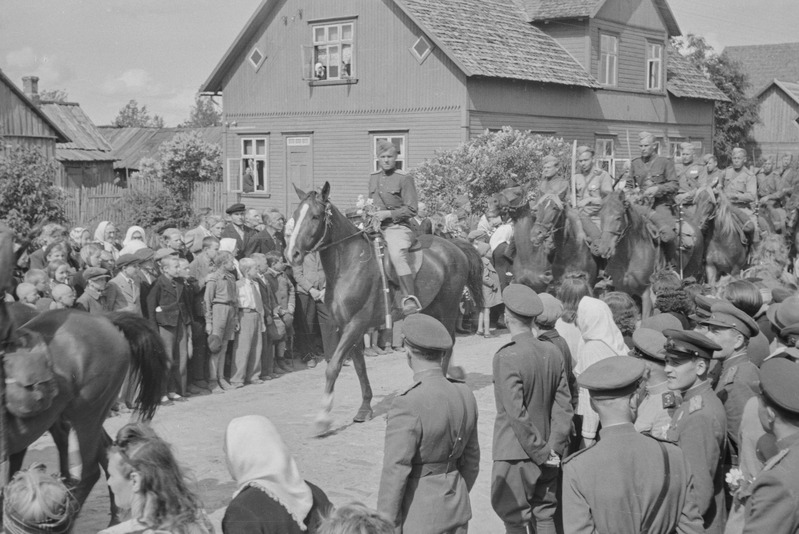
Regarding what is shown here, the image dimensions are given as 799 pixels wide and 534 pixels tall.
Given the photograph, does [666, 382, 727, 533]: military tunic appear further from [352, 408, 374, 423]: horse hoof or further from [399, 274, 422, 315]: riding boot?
[399, 274, 422, 315]: riding boot

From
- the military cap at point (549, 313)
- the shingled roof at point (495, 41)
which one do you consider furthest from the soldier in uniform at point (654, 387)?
the shingled roof at point (495, 41)

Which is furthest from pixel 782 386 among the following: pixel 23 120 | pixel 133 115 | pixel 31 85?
pixel 133 115

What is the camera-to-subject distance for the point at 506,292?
19.6ft

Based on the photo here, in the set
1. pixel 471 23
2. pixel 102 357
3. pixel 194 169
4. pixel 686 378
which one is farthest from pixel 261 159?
pixel 686 378

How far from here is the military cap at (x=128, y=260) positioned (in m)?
10.8

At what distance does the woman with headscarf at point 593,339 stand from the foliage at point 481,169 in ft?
53.2

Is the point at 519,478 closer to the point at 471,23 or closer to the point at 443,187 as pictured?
the point at 443,187

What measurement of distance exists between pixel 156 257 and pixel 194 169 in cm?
2556

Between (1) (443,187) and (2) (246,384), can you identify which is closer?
(2) (246,384)

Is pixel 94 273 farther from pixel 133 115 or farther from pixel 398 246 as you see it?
pixel 133 115

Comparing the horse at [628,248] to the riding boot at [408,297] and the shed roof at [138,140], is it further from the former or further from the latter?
the shed roof at [138,140]

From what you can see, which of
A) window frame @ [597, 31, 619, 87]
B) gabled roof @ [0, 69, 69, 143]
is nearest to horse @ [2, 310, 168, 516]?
gabled roof @ [0, 69, 69, 143]

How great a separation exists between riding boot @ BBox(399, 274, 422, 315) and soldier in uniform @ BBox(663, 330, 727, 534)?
18.9ft

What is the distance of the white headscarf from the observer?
12.5 feet
